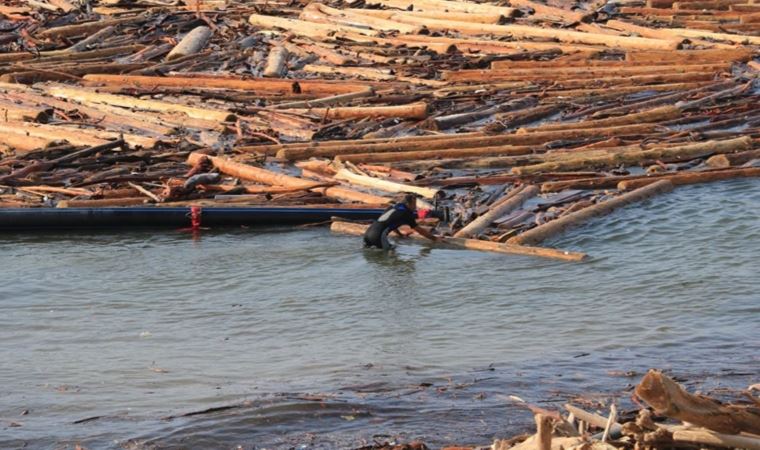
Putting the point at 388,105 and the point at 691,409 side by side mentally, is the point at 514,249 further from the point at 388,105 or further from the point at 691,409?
the point at 691,409

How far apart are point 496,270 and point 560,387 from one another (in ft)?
16.6

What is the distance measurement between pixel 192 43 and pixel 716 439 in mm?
25918

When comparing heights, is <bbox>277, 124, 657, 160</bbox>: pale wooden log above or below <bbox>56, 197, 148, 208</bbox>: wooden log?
above

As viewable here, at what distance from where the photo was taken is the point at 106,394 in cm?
1034

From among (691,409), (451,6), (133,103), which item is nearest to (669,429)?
(691,409)

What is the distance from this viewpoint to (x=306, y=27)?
31.7 metres

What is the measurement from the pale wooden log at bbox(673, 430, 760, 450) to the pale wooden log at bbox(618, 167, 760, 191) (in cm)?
1237

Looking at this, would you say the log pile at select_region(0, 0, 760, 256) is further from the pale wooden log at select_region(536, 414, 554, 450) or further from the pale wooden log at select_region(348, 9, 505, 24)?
the pale wooden log at select_region(536, 414, 554, 450)

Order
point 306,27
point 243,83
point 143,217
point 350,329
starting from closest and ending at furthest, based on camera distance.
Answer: point 350,329, point 143,217, point 243,83, point 306,27

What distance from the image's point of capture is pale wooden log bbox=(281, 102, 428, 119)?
2230cm

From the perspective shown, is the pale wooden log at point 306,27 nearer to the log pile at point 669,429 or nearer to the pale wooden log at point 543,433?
the log pile at point 669,429

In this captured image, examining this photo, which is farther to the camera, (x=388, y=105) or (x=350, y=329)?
(x=388, y=105)

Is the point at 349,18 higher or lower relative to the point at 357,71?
higher

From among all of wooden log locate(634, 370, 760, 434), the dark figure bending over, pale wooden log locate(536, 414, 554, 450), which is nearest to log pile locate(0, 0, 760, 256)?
the dark figure bending over
